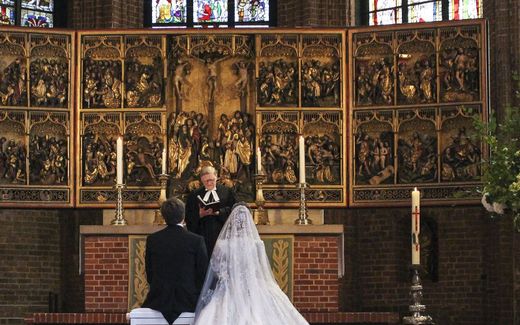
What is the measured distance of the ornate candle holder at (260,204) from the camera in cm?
1618

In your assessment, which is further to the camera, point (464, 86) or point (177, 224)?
point (464, 86)

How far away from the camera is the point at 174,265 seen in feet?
30.1

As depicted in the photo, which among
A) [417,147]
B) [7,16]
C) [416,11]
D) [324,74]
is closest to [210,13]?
[7,16]

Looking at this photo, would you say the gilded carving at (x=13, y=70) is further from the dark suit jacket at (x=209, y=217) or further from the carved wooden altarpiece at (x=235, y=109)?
the dark suit jacket at (x=209, y=217)

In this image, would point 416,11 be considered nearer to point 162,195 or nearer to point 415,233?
point 162,195

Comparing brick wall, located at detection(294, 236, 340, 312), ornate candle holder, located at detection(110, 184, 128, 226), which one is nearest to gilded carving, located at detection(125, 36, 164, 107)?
ornate candle holder, located at detection(110, 184, 128, 226)

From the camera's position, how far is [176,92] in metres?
18.1

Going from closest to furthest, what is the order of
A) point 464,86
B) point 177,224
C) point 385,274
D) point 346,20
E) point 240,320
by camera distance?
point 177,224 → point 240,320 → point 464,86 → point 385,274 → point 346,20

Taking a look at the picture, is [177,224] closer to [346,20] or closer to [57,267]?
[57,267]

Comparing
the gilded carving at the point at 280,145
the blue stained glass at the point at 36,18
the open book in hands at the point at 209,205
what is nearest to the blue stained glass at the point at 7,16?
the blue stained glass at the point at 36,18

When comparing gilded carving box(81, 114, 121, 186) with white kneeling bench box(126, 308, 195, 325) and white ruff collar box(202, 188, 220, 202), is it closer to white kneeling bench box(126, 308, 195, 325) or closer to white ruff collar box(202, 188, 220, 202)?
white ruff collar box(202, 188, 220, 202)

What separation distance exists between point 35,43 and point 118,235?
3.70m

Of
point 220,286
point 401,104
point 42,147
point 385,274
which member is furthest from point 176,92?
point 220,286

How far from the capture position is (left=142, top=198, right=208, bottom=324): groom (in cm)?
912
